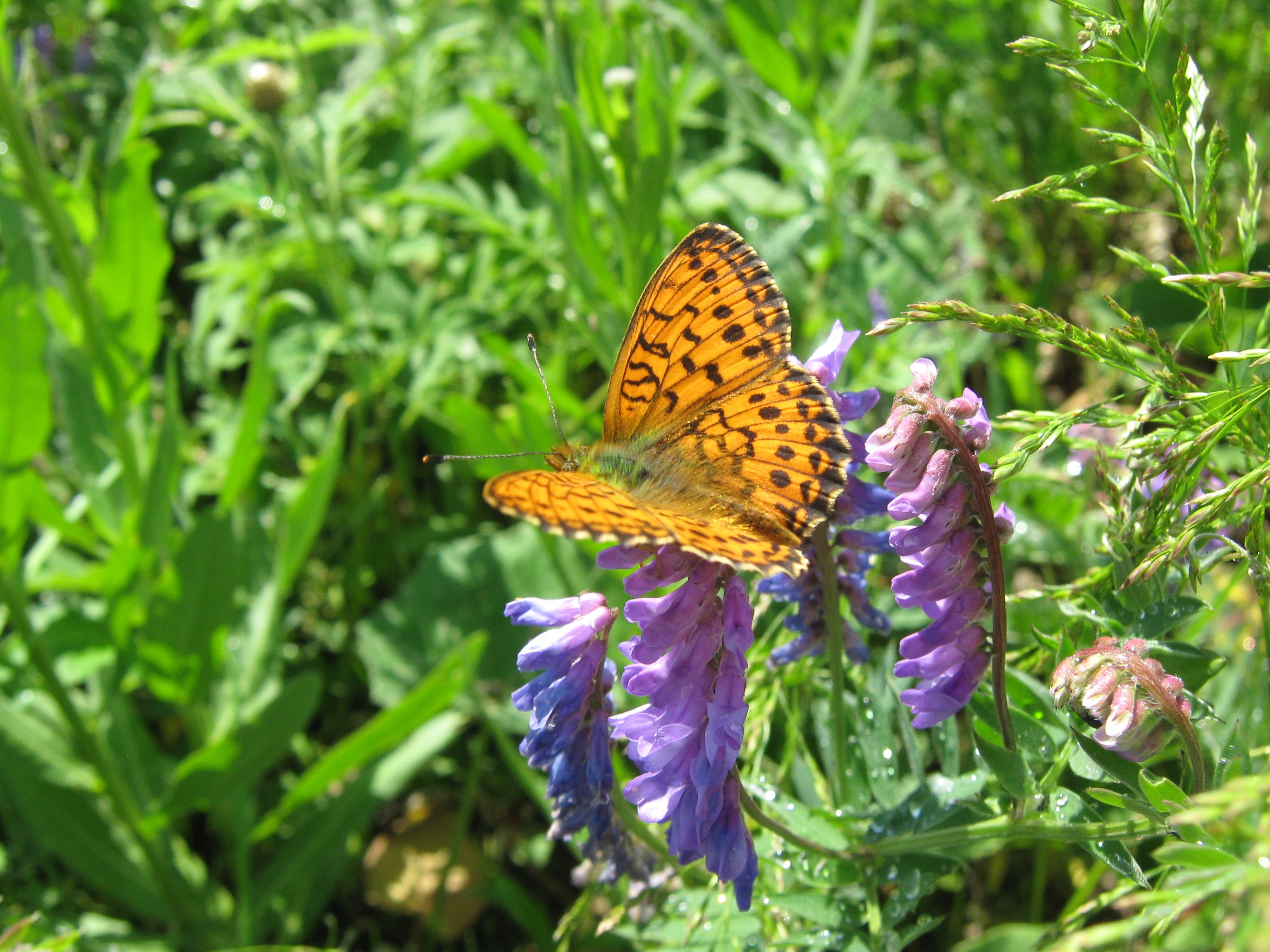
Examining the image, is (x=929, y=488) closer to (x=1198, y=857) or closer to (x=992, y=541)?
(x=992, y=541)

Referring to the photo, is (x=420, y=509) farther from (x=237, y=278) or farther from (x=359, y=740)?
(x=359, y=740)

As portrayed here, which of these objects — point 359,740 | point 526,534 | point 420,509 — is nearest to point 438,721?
point 359,740

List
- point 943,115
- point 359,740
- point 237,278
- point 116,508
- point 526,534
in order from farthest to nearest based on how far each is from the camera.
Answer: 1. point 943,115
2. point 237,278
3. point 526,534
4. point 116,508
5. point 359,740

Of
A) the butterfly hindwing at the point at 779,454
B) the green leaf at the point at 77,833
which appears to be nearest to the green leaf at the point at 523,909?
the green leaf at the point at 77,833

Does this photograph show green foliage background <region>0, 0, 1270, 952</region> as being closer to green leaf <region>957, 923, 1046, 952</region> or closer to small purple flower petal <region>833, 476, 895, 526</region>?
green leaf <region>957, 923, 1046, 952</region>

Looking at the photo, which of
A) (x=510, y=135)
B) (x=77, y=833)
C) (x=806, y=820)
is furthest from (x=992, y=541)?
(x=77, y=833)

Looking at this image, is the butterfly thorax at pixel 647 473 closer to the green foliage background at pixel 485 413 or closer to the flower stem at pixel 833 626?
the flower stem at pixel 833 626

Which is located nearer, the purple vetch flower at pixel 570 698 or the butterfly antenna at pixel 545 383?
the purple vetch flower at pixel 570 698
